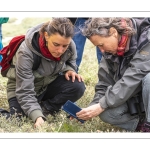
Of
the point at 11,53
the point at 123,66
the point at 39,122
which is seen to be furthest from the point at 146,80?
the point at 11,53

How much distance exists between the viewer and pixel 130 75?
3439mm

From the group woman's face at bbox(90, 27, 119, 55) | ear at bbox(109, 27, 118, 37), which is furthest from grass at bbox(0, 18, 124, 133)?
ear at bbox(109, 27, 118, 37)

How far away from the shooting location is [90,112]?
3.55 meters

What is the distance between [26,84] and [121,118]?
0.86m

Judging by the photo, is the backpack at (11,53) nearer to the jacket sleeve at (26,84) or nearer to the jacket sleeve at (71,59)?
the jacket sleeve at (26,84)

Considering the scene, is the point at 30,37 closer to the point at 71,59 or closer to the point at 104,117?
the point at 71,59

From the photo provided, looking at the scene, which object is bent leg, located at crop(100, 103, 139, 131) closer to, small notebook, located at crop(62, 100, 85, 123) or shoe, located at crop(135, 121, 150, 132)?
shoe, located at crop(135, 121, 150, 132)

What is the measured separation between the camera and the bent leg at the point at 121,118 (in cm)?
367

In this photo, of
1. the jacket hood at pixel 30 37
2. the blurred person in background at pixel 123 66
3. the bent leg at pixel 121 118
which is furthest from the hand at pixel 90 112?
the jacket hood at pixel 30 37

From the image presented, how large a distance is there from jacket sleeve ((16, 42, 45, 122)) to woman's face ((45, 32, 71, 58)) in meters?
0.20

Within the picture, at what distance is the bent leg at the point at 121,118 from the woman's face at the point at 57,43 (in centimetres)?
63

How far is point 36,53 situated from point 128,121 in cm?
98
